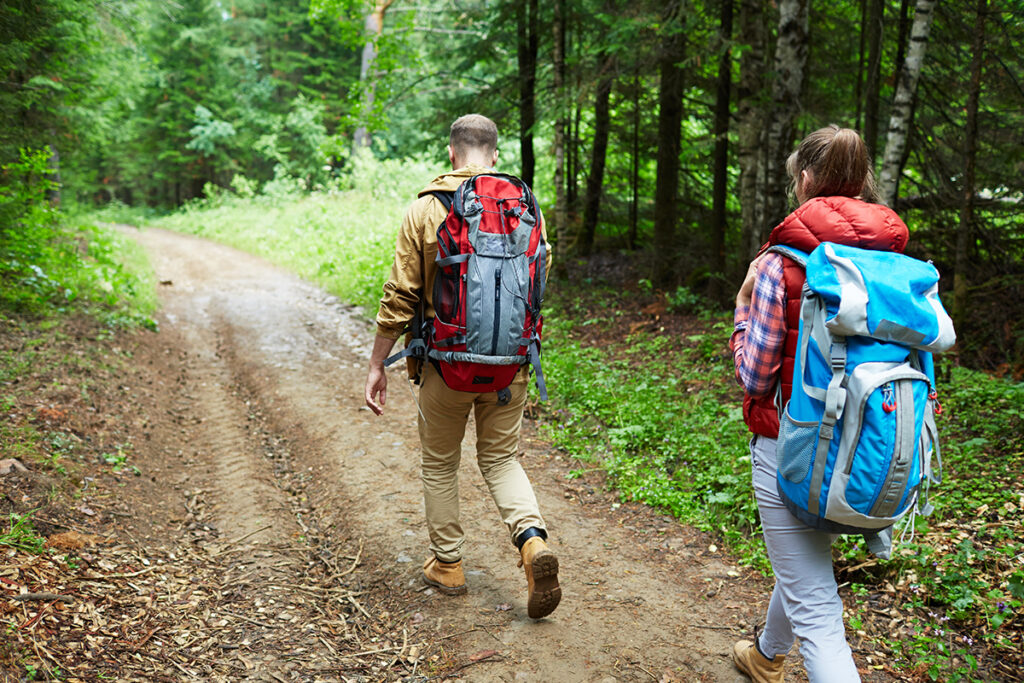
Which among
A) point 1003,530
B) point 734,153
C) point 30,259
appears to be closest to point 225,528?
point 1003,530

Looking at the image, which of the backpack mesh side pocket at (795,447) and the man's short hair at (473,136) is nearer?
the backpack mesh side pocket at (795,447)

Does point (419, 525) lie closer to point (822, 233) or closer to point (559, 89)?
point (822, 233)

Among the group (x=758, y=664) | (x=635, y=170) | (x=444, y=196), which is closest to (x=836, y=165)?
(x=444, y=196)

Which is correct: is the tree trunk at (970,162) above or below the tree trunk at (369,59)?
below

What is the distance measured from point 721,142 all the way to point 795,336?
8279mm

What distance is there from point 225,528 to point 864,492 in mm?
4031

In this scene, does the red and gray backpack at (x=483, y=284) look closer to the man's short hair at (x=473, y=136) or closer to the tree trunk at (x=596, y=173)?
the man's short hair at (x=473, y=136)

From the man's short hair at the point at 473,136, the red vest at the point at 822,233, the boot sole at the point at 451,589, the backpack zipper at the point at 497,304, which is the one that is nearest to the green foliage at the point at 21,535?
the boot sole at the point at 451,589

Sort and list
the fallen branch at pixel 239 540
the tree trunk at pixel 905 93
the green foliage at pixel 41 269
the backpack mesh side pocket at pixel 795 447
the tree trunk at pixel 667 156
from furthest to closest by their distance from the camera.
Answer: the tree trunk at pixel 667 156, the green foliage at pixel 41 269, the tree trunk at pixel 905 93, the fallen branch at pixel 239 540, the backpack mesh side pocket at pixel 795 447

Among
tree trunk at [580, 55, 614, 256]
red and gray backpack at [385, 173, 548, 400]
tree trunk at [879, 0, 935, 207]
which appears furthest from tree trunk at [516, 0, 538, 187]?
red and gray backpack at [385, 173, 548, 400]

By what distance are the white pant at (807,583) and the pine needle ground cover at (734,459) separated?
3.80 ft

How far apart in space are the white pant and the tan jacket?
5.59 ft

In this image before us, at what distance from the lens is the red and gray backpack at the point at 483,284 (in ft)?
10.4

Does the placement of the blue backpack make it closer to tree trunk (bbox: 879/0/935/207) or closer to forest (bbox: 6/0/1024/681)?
forest (bbox: 6/0/1024/681)
